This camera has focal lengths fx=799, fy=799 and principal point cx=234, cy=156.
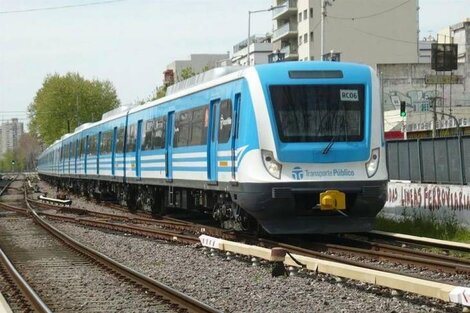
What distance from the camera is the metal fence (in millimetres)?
17531

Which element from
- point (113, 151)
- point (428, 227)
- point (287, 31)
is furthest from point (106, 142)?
point (287, 31)

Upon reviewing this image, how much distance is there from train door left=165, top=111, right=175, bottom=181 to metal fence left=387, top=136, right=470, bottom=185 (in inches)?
242

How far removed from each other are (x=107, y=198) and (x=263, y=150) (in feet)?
68.8

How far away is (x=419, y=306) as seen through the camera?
26.8 feet

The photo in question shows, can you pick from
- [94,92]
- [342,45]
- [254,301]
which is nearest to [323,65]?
[254,301]

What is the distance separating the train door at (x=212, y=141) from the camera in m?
15.1

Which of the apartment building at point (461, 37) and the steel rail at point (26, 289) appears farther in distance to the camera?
the apartment building at point (461, 37)

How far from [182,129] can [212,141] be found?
2.42 meters

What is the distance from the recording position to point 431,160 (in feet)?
62.8

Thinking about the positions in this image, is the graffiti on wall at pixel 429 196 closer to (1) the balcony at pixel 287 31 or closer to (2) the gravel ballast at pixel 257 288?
(2) the gravel ballast at pixel 257 288

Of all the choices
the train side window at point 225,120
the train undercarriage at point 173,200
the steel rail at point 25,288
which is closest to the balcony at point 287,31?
the train undercarriage at point 173,200

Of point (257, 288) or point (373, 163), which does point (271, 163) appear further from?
point (257, 288)

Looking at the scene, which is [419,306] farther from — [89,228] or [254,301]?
[89,228]

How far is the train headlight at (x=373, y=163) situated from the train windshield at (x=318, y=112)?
36 centimetres
